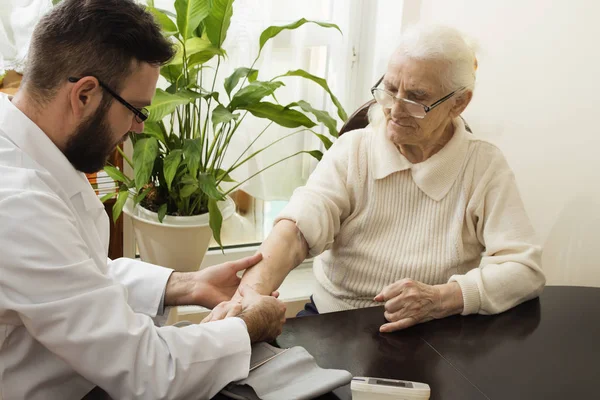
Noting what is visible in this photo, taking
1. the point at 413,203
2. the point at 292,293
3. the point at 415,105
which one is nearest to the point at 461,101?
the point at 415,105

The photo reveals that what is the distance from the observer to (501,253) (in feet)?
5.97

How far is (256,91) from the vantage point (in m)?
2.39

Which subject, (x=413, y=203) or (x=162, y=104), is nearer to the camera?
(x=413, y=203)

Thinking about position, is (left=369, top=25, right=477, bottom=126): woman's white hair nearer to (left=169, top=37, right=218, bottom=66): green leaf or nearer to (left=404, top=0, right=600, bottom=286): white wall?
(left=404, top=0, right=600, bottom=286): white wall

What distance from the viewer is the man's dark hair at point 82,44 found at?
4.01 ft

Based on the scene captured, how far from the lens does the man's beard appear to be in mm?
1286

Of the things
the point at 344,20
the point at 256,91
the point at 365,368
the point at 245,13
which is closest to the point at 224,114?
the point at 256,91

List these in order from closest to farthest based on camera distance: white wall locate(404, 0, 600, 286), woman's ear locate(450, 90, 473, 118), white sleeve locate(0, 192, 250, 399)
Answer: white sleeve locate(0, 192, 250, 399) < woman's ear locate(450, 90, 473, 118) < white wall locate(404, 0, 600, 286)

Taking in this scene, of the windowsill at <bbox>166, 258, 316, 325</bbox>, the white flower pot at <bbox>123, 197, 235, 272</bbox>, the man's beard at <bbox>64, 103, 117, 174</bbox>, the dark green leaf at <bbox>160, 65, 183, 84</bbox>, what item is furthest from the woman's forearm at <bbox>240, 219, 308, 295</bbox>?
the windowsill at <bbox>166, 258, 316, 325</bbox>

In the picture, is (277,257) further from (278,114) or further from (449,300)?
(278,114)

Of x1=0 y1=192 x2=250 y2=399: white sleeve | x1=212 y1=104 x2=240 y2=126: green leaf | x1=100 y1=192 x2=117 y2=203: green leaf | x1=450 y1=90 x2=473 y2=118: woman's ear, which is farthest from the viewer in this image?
x1=100 y1=192 x2=117 y2=203: green leaf

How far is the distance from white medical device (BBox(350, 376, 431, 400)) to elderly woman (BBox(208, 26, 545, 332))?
58cm

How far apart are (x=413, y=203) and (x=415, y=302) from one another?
0.43 metres

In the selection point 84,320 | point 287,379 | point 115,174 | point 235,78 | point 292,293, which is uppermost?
point 235,78
